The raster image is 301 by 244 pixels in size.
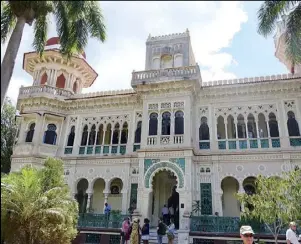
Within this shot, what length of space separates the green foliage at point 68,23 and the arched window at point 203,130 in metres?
8.83

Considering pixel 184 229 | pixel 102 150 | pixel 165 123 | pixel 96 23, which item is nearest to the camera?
pixel 96 23

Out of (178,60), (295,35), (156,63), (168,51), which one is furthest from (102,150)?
(295,35)

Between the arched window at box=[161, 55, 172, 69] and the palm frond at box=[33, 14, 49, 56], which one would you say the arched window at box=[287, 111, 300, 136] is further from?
the palm frond at box=[33, 14, 49, 56]

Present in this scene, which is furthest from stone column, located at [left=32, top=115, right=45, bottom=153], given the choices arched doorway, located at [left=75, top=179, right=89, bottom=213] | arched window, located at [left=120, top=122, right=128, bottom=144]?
arched window, located at [left=120, top=122, right=128, bottom=144]

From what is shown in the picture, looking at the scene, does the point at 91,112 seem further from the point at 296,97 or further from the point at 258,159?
the point at 296,97

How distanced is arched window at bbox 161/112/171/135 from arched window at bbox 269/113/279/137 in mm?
6147

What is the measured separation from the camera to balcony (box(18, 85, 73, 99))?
2077 centimetres

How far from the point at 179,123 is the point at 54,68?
11103 mm

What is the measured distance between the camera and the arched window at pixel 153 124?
18016 mm

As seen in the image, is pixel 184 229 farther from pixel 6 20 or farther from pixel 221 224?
pixel 6 20

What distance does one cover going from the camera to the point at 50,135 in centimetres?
2050

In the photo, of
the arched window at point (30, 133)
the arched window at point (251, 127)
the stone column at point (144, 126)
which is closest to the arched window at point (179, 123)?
the stone column at point (144, 126)

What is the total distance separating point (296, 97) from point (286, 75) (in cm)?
151

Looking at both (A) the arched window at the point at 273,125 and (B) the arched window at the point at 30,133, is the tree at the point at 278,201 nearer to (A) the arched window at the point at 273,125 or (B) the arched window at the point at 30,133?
(A) the arched window at the point at 273,125
